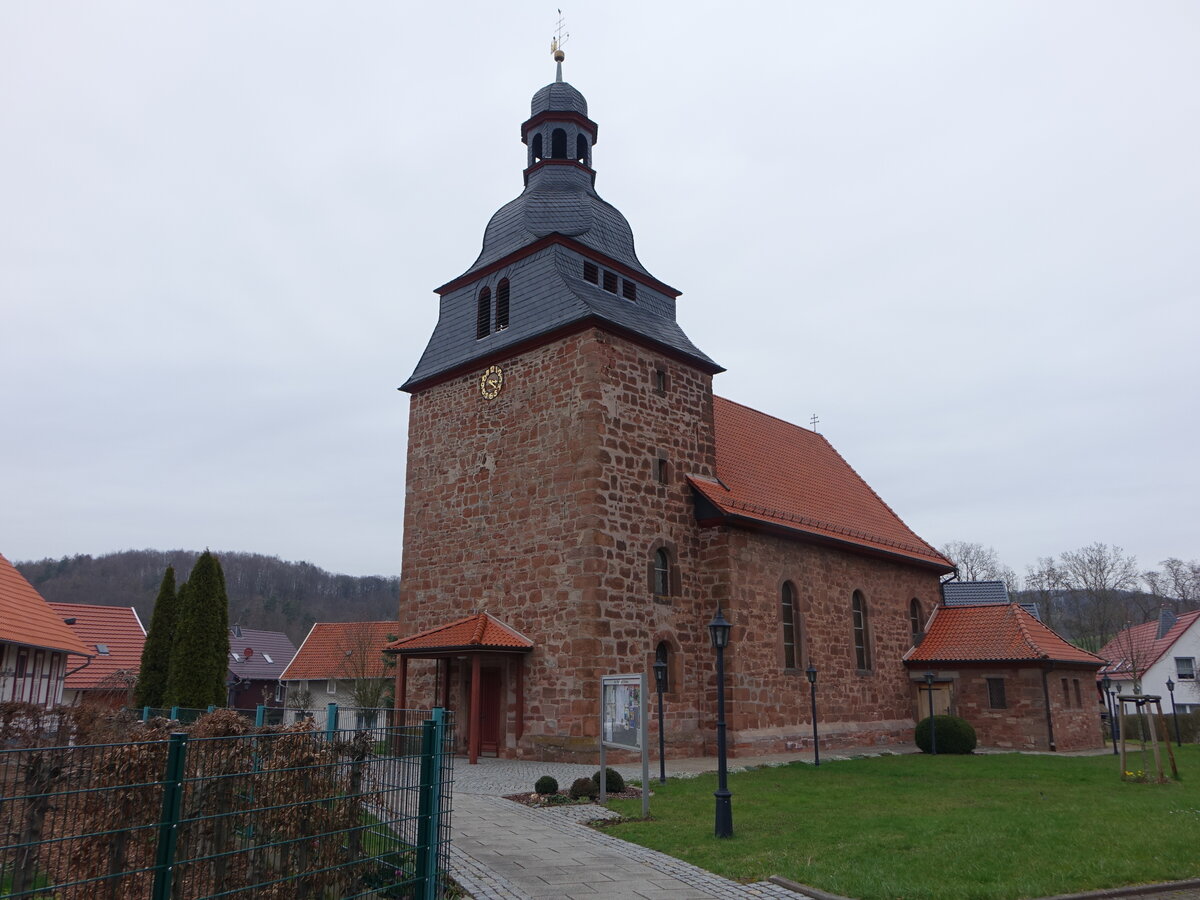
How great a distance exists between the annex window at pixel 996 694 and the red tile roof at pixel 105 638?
26397mm

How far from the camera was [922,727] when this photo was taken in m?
21.9

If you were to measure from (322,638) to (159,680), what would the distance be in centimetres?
2951

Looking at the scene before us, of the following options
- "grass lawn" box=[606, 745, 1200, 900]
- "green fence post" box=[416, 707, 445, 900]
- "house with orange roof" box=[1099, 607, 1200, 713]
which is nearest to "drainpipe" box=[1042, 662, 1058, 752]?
"grass lawn" box=[606, 745, 1200, 900]

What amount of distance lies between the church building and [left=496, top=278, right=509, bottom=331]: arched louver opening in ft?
0.19

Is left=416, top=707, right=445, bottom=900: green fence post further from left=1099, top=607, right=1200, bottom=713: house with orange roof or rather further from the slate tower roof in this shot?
left=1099, top=607, right=1200, bottom=713: house with orange roof

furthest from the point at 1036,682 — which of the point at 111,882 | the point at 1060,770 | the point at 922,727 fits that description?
the point at 111,882

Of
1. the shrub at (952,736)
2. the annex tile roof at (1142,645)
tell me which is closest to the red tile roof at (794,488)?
the shrub at (952,736)

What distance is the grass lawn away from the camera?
762 centimetres

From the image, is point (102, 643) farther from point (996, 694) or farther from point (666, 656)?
point (996, 694)

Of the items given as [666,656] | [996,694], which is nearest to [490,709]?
[666,656]

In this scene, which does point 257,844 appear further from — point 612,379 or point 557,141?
point 557,141

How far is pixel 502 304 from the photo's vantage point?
21.4 m

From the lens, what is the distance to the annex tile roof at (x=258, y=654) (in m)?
50.7

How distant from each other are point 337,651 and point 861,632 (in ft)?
102
